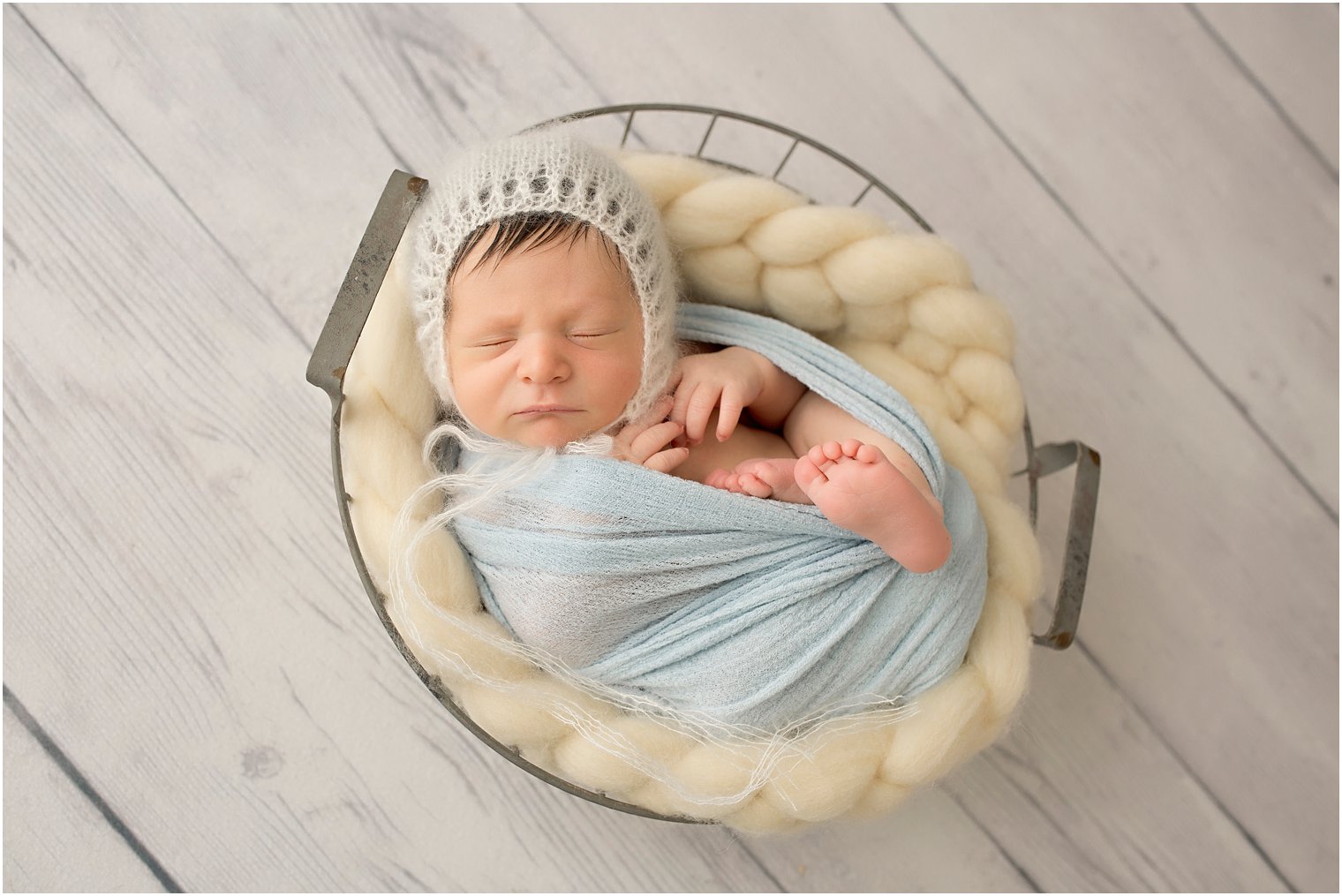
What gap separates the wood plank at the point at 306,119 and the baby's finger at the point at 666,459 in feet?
1.45

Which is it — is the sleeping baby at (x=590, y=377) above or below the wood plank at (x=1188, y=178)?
below

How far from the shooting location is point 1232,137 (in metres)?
1.36

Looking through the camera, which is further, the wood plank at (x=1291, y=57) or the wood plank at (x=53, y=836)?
the wood plank at (x=1291, y=57)

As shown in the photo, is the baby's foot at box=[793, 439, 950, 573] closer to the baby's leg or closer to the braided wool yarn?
the baby's leg

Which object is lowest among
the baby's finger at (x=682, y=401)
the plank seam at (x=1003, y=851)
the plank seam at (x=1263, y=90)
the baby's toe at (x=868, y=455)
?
the plank seam at (x=1003, y=851)

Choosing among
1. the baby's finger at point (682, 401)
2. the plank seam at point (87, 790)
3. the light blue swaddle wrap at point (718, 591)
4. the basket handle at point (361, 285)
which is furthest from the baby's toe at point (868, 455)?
the plank seam at point (87, 790)

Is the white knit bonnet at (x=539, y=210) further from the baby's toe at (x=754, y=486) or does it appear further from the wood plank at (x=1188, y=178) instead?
the wood plank at (x=1188, y=178)

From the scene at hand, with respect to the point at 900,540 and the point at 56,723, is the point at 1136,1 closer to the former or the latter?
the point at 900,540

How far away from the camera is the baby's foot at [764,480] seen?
940 mm

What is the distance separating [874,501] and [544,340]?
0.33m

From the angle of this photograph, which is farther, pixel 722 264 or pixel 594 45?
pixel 594 45

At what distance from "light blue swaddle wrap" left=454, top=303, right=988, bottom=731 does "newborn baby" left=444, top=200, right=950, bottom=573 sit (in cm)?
4

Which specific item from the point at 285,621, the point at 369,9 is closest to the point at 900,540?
the point at 285,621

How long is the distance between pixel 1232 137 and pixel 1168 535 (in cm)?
58
